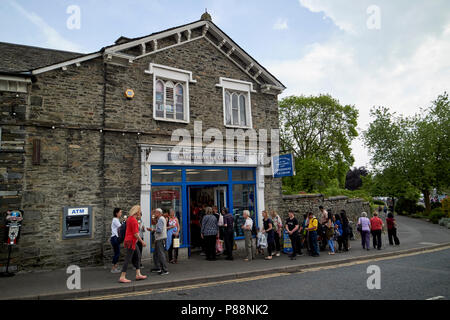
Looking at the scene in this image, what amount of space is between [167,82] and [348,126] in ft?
89.1

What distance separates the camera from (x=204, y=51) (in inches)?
497

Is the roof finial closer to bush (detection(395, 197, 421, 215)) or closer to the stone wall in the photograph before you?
the stone wall

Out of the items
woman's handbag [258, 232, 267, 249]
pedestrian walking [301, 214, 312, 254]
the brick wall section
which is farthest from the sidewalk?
the brick wall section

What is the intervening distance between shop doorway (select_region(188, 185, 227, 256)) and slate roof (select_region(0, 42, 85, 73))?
23.6 ft

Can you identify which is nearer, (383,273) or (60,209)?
(383,273)

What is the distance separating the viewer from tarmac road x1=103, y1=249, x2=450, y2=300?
6016 millimetres

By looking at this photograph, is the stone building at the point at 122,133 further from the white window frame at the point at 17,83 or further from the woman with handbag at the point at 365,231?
the woman with handbag at the point at 365,231

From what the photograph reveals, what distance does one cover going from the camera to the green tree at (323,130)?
108ft

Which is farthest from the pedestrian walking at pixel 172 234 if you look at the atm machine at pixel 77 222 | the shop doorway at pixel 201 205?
the atm machine at pixel 77 222

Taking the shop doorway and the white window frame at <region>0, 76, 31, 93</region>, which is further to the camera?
the shop doorway

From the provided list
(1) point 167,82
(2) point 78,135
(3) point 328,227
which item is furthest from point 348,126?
(2) point 78,135

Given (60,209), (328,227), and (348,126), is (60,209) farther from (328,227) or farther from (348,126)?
(348,126)

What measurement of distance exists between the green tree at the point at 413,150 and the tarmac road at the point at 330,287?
21.7 metres
